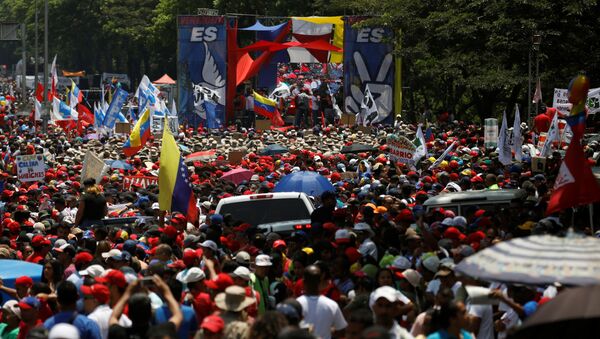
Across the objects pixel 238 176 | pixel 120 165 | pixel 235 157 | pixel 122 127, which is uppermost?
pixel 238 176

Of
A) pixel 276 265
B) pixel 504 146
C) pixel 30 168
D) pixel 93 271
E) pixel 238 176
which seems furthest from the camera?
pixel 238 176

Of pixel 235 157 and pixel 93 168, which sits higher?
pixel 93 168

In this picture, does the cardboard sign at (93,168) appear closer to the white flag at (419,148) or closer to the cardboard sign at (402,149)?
the cardboard sign at (402,149)

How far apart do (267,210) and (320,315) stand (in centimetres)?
783

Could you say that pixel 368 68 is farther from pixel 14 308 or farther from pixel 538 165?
pixel 14 308

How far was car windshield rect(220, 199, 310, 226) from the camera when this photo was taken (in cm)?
1677

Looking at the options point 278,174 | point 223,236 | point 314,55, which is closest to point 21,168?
point 278,174

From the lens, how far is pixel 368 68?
43.4m

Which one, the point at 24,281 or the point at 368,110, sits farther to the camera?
the point at 368,110

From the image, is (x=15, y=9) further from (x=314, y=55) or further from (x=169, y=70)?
(x=314, y=55)

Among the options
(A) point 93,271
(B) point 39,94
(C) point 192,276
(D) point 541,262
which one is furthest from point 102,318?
(B) point 39,94

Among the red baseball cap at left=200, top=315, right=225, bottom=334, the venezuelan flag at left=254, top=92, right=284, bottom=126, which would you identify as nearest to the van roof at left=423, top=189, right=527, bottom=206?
the red baseball cap at left=200, top=315, right=225, bottom=334

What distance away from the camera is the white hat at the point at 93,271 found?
10789 mm

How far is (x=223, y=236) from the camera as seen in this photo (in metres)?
13.9
